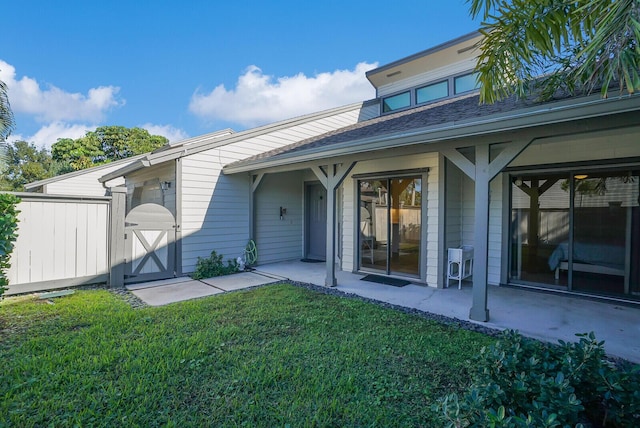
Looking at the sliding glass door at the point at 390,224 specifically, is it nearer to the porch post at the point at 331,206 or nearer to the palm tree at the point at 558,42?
the porch post at the point at 331,206

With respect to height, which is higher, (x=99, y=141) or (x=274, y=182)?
(x=99, y=141)

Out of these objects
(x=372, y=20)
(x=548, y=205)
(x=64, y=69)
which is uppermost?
(x=64, y=69)

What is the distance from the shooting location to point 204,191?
742 cm

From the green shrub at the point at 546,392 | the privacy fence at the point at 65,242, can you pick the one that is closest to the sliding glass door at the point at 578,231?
the green shrub at the point at 546,392

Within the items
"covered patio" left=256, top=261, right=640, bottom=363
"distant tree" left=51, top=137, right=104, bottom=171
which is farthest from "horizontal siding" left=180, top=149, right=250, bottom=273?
"distant tree" left=51, top=137, right=104, bottom=171

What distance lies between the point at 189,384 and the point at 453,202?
5641mm

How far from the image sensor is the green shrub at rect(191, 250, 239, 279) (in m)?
6.95

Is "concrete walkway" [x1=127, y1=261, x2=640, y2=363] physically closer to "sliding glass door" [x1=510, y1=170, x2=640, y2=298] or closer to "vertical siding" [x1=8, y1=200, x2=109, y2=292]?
"sliding glass door" [x1=510, y1=170, x2=640, y2=298]

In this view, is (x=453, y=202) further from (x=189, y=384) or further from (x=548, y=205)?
(x=189, y=384)

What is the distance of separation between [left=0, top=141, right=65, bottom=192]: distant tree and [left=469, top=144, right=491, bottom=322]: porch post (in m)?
27.0

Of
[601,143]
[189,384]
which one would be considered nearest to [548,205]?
[601,143]

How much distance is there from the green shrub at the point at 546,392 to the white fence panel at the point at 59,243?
6.44 metres

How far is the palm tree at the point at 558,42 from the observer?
210cm

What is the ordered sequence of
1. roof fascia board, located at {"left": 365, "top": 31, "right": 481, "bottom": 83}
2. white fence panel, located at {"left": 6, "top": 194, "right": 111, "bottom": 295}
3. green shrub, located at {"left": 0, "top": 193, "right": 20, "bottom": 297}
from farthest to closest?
roof fascia board, located at {"left": 365, "top": 31, "right": 481, "bottom": 83} → white fence panel, located at {"left": 6, "top": 194, "right": 111, "bottom": 295} → green shrub, located at {"left": 0, "top": 193, "right": 20, "bottom": 297}
